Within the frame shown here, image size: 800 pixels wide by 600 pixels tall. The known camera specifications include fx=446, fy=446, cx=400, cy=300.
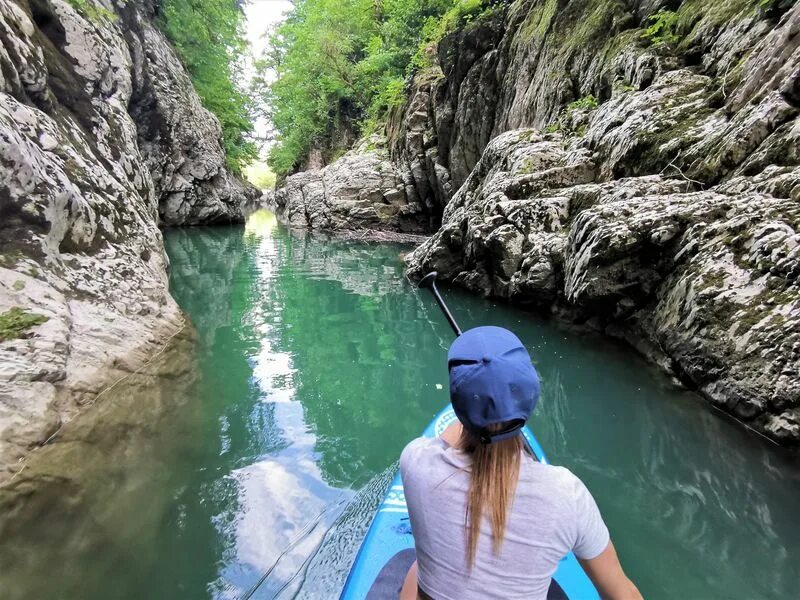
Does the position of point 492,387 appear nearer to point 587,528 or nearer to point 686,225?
point 587,528

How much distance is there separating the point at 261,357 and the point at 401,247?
11.2 meters

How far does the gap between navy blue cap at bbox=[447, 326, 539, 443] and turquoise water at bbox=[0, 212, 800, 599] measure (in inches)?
75.5

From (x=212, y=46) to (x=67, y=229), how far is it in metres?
20.2

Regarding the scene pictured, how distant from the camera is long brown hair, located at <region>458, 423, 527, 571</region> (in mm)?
1142

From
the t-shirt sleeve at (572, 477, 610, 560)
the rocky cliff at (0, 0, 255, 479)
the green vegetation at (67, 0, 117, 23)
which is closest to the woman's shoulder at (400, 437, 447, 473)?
the t-shirt sleeve at (572, 477, 610, 560)

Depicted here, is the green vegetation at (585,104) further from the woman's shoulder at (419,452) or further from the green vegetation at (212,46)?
the green vegetation at (212,46)

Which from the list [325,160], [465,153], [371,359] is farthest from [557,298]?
[325,160]

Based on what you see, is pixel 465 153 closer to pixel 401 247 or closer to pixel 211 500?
pixel 401 247

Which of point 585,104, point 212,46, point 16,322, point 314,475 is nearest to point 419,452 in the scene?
point 314,475

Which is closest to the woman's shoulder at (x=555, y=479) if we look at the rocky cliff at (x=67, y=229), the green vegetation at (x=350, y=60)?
the rocky cliff at (x=67, y=229)

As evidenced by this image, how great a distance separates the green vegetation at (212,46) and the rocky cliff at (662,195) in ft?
44.9

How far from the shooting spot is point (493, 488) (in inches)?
45.0

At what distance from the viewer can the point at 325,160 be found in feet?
96.4

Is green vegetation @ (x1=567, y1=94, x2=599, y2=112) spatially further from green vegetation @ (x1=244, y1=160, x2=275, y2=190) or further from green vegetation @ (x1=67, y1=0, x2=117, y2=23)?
green vegetation @ (x1=244, y1=160, x2=275, y2=190)
